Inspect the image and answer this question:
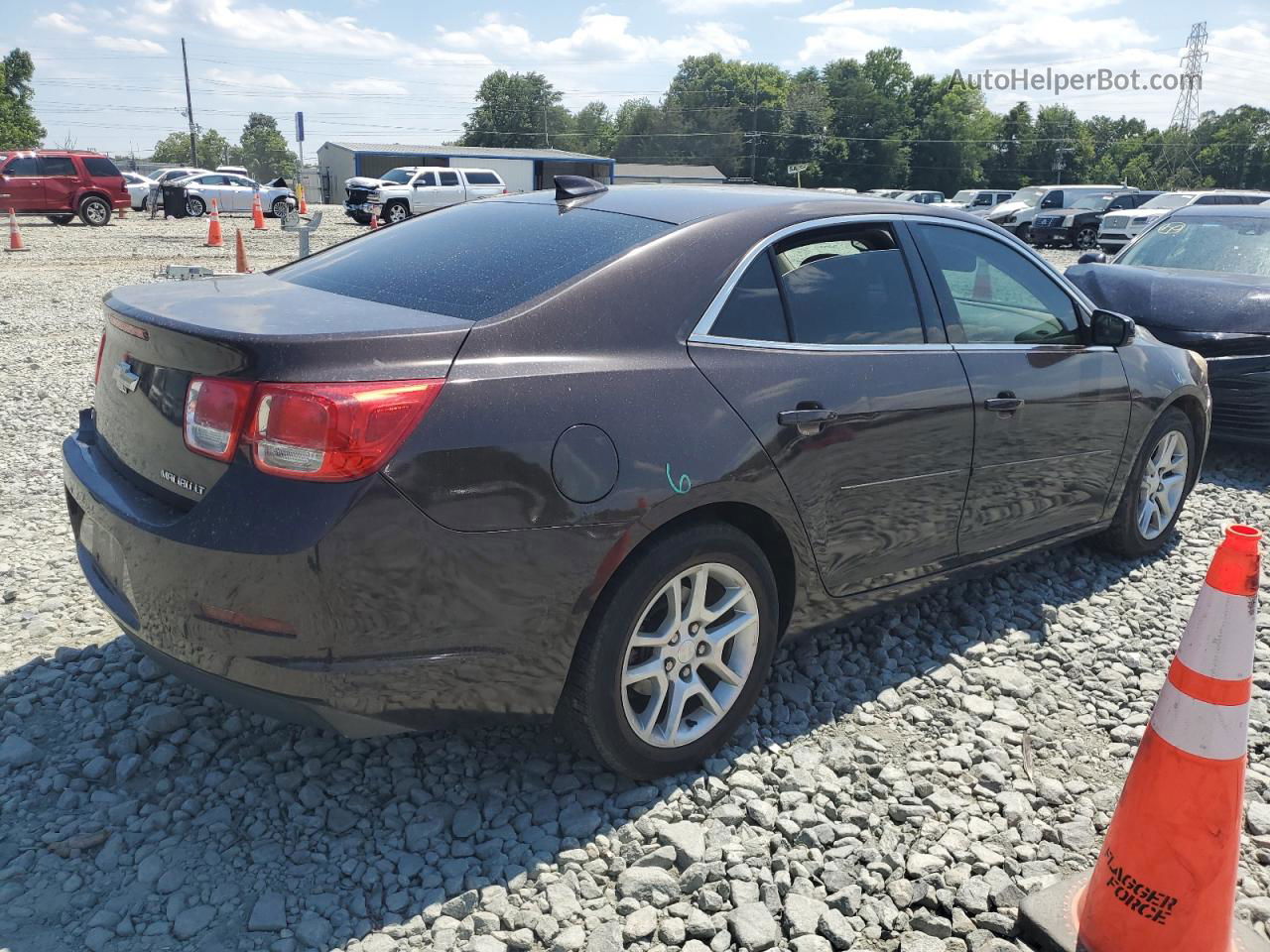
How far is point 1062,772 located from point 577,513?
5.84 feet

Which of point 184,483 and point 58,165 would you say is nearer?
point 184,483

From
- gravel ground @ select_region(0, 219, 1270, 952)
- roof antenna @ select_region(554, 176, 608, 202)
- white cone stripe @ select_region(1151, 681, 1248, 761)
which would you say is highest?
roof antenna @ select_region(554, 176, 608, 202)

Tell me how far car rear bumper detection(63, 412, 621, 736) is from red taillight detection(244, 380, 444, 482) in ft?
0.14

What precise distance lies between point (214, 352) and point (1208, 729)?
2.39 metres

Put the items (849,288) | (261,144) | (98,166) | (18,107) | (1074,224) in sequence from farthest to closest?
(261,144)
(18,107)
(1074,224)
(98,166)
(849,288)

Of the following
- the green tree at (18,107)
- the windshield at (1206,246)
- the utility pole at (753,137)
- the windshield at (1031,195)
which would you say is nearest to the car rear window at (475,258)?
the windshield at (1206,246)

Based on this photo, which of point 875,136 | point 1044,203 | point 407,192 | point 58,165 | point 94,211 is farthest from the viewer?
point 875,136

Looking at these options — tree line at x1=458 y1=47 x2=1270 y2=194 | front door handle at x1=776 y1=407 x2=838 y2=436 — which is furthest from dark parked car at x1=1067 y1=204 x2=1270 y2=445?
tree line at x1=458 y1=47 x2=1270 y2=194

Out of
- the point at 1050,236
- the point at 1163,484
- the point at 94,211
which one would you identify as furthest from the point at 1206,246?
the point at 94,211

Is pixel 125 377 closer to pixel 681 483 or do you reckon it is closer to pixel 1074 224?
pixel 681 483

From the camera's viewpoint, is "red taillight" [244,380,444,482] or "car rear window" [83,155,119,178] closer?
"red taillight" [244,380,444,482]

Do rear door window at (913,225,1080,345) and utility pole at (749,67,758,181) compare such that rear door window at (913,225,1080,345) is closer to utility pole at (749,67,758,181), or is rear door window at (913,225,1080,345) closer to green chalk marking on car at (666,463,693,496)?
green chalk marking on car at (666,463,693,496)

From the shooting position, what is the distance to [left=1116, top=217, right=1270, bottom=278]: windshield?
24.6ft

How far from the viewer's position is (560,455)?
2469mm
